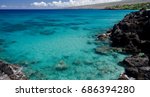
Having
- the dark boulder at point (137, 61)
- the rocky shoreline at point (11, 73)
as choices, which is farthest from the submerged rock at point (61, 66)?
the dark boulder at point (137, 61)

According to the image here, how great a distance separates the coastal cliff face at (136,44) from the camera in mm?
8693

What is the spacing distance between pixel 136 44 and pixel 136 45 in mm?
83

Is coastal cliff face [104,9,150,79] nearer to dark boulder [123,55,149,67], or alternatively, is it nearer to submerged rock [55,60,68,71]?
dark boulder [123,55,149,67]

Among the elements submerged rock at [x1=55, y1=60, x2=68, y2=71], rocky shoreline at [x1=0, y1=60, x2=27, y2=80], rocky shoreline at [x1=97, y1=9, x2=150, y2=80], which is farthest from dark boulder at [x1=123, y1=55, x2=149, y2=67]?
rocky shoreline at [x1=0, y1=60, x2=27, y2=80]

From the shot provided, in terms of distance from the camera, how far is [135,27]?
13.7 m

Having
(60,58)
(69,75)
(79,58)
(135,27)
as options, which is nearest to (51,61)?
(60,58)

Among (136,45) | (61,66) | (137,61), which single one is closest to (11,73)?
(61,66)

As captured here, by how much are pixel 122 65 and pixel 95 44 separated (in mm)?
4063

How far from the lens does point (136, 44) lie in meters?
12.2

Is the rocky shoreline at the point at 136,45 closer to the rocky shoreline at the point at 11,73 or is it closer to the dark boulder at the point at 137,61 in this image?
the dark boulder at the point at 137,61

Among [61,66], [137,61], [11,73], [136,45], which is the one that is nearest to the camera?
[11,73]

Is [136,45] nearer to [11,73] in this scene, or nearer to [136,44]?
[136,44]

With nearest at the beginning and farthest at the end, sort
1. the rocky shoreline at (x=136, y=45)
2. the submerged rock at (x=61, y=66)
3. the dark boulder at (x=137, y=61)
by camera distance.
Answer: the rocky shoreline at (x=136, y=45) < the dark boulder at (x=137, y=61) < the submerged rock at (x=61, y=66)

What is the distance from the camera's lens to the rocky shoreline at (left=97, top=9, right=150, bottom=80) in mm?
8633
